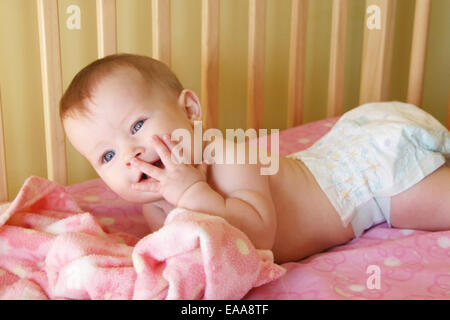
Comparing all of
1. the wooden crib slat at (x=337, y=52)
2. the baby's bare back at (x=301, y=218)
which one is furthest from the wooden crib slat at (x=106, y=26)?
the wooden crib slat at (x=337, y=52)

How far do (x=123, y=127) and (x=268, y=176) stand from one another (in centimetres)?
26

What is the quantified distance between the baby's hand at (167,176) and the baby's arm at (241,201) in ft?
0.04

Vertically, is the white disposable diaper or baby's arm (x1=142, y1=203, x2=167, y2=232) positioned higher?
the white disposable diaper

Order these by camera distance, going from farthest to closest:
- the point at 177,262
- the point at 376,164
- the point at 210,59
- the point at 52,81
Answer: the point at 210,59
the point at 52,81
the point at 376,164
the point at 177,262

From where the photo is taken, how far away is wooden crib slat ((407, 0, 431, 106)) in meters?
1.39

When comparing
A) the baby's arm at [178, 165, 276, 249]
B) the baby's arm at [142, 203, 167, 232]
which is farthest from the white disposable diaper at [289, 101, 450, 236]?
the baby's arm at [142, 203, 167, 232]

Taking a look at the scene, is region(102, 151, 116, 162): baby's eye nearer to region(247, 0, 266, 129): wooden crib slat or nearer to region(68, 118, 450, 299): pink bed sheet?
region(68, 118, 450, 299): pink bed sheet

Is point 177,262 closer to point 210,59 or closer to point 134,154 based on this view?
point 134,154

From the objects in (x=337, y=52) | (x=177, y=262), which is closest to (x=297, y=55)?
(x=337, y=52)

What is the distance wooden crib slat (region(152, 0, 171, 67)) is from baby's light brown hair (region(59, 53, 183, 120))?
33 cm

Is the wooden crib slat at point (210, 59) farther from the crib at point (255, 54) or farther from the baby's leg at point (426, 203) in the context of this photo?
the baby's leg at point (426, 203)

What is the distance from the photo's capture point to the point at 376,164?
1.00m

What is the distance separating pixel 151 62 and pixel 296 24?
67 cm
